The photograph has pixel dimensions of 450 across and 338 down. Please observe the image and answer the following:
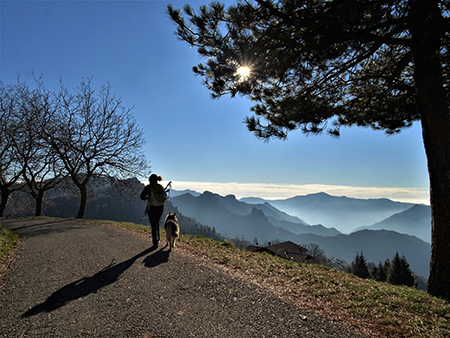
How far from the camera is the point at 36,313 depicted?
3.45 meters

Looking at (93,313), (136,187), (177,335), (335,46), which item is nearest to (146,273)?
(93,313)

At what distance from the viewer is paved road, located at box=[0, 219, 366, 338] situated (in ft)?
10.3

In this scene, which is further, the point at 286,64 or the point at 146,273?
the point at 286,64

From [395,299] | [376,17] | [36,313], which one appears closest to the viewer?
[36,313]

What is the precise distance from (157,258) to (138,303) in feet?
9.68

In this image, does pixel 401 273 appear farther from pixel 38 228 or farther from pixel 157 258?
pixel 38 228

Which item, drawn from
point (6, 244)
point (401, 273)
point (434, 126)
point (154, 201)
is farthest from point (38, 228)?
point (401, 273)

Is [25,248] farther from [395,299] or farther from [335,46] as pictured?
[335,46]

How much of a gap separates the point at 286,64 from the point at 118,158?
18.3 m

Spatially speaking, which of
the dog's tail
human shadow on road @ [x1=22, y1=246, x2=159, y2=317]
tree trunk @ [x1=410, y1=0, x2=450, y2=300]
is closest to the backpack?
the dog's tail

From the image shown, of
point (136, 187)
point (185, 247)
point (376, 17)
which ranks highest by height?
point (376, 17)

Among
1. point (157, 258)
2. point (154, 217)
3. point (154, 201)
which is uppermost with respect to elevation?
point (154, 201)

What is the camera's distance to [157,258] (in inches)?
266

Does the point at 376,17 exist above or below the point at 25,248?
above
